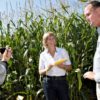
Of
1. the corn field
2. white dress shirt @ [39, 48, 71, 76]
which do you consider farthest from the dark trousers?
the corn field

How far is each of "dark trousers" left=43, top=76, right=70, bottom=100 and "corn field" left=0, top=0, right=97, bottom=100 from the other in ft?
2.59

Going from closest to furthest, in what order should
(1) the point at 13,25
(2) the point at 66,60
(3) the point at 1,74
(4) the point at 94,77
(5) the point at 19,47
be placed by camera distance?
(3) the point at 1,74 → (4) the point at 94,77 → (2) the point at 66,60 → (5) the point at 19,47 → (1) the point at 13,25

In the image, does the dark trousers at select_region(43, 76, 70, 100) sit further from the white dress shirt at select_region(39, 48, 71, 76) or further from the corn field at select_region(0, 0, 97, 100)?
the corn field at select_region(0, 0, 97, 100)

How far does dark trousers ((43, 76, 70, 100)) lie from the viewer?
4.04m

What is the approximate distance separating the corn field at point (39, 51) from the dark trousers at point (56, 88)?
789 millimetres

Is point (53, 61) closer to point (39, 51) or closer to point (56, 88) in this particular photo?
point (56, 88)

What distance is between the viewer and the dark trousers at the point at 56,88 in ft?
13.3

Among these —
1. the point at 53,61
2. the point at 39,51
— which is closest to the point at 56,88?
the point at 53,61

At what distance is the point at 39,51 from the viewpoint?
518cm

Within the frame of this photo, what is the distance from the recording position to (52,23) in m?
5.48

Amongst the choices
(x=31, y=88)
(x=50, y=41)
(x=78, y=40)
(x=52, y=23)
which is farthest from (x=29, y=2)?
(x=50, y=41)

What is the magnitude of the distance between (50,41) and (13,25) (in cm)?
184

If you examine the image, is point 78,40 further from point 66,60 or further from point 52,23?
point 66,60

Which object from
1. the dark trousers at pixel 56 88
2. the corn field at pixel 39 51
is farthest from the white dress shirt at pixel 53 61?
the corn field at pixel 39 51
